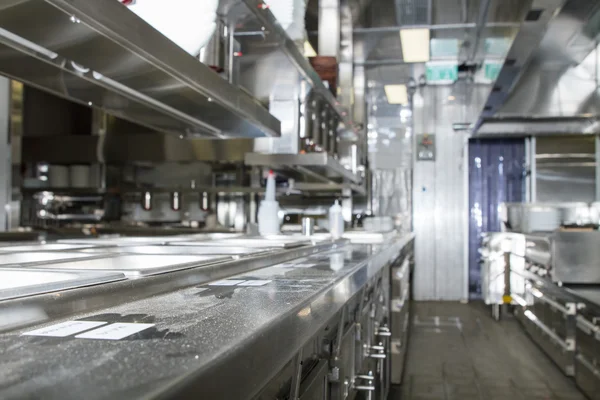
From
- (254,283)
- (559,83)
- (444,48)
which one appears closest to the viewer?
(254,283)

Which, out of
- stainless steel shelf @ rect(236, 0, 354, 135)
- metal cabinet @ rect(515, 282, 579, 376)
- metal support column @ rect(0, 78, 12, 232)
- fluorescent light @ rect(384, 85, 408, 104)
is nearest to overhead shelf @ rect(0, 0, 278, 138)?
stainless steel shelf @ rect(236, 0, 354, 135)

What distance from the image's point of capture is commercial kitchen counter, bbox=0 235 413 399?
19.3 inches

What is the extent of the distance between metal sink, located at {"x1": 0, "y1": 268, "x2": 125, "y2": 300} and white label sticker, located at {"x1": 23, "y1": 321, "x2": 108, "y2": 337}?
0.11 m

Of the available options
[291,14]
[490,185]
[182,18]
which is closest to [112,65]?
[182,18]

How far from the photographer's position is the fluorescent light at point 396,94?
7.98 metres

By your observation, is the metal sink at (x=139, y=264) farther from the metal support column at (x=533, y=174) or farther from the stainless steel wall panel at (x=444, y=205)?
the metal support column at (x=533, y=174)

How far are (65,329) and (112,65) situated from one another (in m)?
1.15

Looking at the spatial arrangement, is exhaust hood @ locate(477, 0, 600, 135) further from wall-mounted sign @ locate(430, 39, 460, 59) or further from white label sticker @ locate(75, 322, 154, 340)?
white label sticker @ locate(75, 322, 154, 340)

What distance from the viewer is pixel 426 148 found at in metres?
8.06

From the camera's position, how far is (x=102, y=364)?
1.73 ft

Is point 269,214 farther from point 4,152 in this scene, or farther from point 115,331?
point 4,152

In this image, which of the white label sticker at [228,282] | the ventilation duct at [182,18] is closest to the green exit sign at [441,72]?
the ventilation duct at [182,18]

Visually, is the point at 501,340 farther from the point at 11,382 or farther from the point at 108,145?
the point at 11,382

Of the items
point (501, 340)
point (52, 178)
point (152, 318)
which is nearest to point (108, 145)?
point (52, 178)
